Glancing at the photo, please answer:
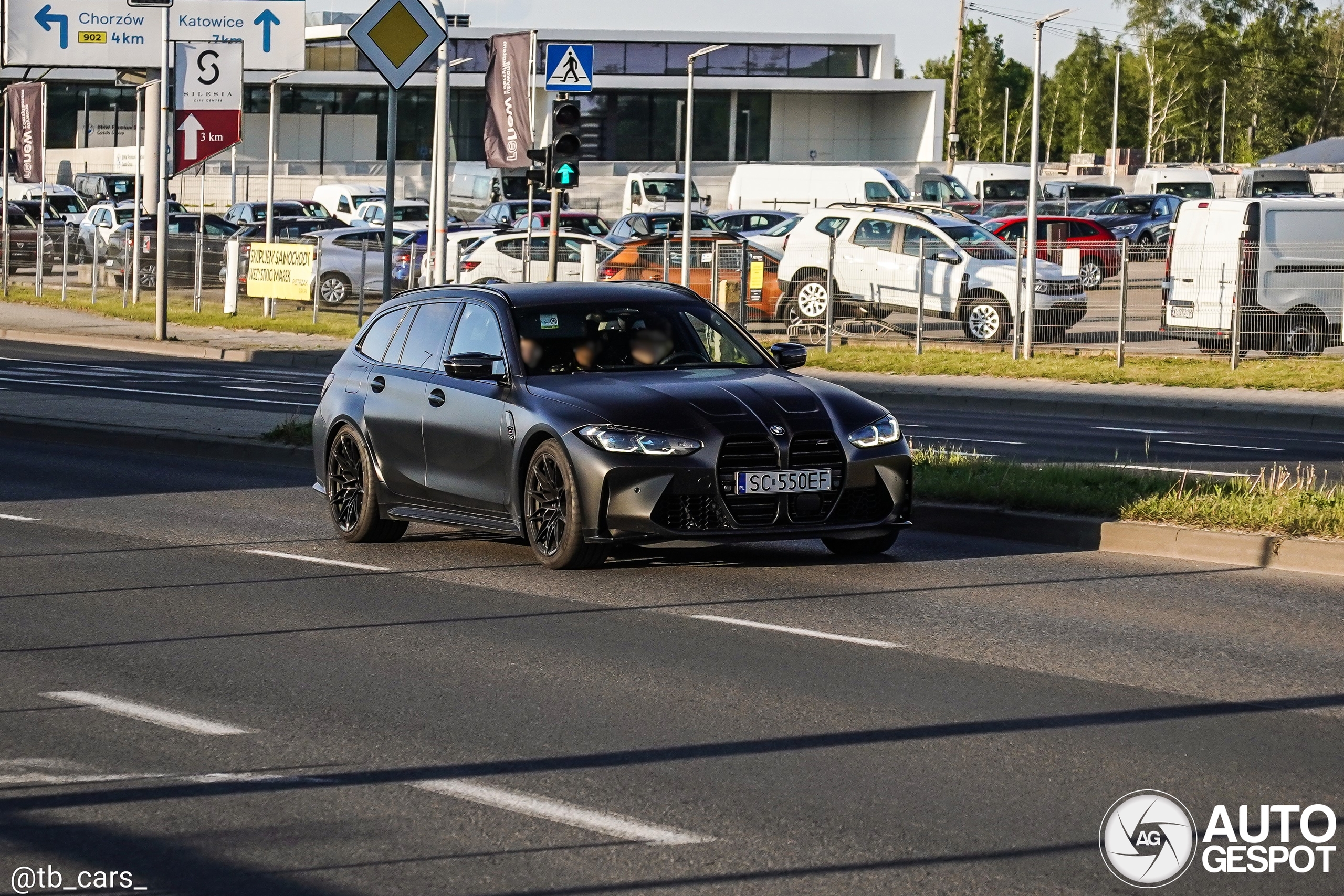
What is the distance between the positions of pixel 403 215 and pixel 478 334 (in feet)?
137

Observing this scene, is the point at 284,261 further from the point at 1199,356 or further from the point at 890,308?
the point at 1199,356

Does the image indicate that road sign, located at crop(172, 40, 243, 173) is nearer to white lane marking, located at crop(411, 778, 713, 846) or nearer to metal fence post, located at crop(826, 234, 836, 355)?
metal fence post, located at crop(826, 234, 836, 355)

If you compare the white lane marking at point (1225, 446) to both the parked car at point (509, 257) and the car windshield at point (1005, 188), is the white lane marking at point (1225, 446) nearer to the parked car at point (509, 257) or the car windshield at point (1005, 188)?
the parked car at point (509, 257)

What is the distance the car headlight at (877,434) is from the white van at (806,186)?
144 ft

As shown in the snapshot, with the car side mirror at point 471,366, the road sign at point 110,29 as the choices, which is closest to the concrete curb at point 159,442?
the car side mirror at point 471,366

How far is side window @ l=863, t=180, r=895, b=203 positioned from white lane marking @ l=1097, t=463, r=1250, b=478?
40714 mm

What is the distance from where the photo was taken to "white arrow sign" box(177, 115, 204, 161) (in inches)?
1350

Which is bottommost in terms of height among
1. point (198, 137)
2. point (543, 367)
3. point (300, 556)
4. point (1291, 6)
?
point (300, 556)

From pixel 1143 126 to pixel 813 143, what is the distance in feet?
131

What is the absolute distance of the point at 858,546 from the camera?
11133 mm

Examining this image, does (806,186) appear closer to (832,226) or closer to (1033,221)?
(832,226)

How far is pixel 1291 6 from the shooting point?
11769cm

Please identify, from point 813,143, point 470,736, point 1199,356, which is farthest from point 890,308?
point 813,143

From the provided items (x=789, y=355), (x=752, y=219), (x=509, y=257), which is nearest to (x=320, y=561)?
(x=789, y=355)
